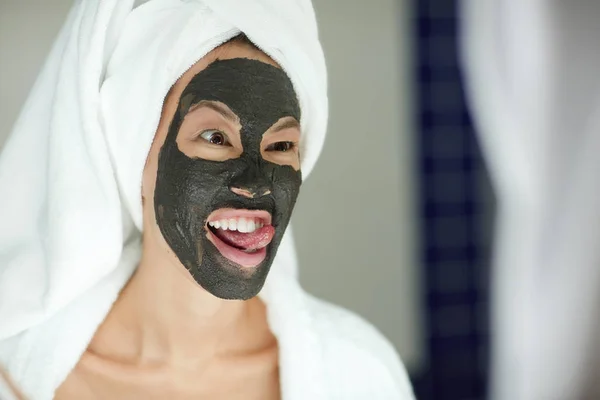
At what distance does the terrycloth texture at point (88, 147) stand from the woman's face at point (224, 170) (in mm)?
22

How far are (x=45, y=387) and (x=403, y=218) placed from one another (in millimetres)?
549

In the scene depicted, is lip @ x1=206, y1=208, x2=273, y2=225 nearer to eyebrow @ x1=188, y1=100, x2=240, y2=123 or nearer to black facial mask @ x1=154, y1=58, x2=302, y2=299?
black facial mask @ x1=154, y1=58, x2=302, y2=299

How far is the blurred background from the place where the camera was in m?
0.91

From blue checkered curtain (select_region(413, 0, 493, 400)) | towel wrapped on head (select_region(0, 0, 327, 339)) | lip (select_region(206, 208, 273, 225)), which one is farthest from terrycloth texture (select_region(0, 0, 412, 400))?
blue checkered curtain (select_region(413, 0, 493, 400))

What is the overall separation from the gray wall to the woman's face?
14 cm

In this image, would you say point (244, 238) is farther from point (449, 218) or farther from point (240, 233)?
point (449, 218)

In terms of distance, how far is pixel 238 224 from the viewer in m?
0.76

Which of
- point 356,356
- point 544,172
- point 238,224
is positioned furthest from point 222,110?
point 544,172

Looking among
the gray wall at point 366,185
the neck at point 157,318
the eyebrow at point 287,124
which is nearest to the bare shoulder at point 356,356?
the gray wall at point 366,185

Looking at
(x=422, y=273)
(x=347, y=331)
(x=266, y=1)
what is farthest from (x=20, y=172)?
(x=422, y=273)

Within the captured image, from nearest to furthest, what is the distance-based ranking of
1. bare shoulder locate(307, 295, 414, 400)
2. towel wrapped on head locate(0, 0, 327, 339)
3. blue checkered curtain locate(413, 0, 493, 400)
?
towel wrapped on head locate(0, 0, 327, 339)
bare shoulder locate(307, 295, 414, 400)
blue checkered curtain locate(413, 0, 493, 400)

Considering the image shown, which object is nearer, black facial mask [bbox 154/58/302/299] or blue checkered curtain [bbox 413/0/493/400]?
black facial mask [bbox 154/58/302/299]

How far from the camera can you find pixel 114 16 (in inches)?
29.4

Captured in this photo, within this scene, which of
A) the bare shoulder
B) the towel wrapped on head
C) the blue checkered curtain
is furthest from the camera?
the blue checkered curtain
